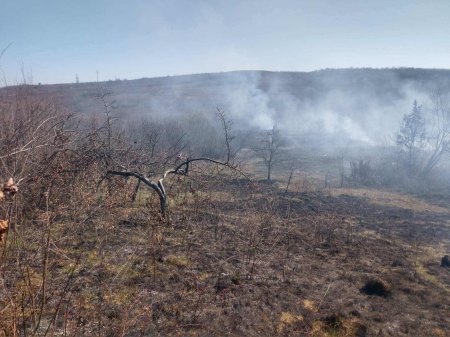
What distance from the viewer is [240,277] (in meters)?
6.29

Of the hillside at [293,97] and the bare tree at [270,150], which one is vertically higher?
the hillside at [293,97]

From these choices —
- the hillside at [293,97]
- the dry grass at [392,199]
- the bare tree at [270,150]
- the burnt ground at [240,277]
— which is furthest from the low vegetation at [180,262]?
the hillside at [293,97]

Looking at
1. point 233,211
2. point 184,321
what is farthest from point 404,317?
point 233,211

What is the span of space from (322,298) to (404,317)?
1.30 metres

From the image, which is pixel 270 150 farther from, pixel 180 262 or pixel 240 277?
pixel 240 277

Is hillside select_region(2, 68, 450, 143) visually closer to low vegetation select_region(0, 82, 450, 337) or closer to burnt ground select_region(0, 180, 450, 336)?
low vegetation select_region(0, 82, 450, 337)

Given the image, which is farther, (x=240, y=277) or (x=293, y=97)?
(x=293, y=97)

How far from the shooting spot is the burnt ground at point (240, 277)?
15.9 ft

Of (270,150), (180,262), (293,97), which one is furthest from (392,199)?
(293,97)

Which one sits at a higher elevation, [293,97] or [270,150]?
[293,97]

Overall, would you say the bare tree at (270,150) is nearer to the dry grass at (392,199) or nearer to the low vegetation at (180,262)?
the dry grass at (392,199)

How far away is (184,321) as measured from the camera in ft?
15.6

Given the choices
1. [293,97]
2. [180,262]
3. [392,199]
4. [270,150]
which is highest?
[293,97]

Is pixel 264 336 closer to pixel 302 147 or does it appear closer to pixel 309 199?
pixel 309 199
